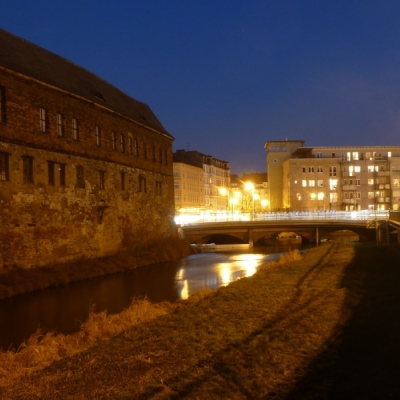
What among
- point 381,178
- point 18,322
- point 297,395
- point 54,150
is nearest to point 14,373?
point 297,395

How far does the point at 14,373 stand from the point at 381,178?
8567 centimetres

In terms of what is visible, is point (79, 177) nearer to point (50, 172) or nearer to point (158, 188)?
point (50, 172)

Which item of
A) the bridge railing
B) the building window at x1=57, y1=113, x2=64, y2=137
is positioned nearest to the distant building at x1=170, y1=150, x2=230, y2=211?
the bridge railing

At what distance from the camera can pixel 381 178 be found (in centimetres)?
8712

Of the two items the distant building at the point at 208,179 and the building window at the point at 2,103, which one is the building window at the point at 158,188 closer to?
the building window at the point at 2,103

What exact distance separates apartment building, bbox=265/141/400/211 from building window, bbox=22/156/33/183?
63.2 metres

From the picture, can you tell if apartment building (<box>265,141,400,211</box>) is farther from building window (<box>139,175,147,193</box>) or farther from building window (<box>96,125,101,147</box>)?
building window (<box>96,125,101,147</box>)

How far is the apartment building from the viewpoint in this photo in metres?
85.6

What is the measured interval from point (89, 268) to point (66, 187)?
5.09 metres

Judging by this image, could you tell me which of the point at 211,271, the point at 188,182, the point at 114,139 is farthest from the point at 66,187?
the point at 188,182

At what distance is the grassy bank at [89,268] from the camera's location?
23984 mm

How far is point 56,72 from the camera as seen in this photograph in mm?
32188

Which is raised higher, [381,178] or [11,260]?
[381,178]

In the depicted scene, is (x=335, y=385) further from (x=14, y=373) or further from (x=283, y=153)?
(x=283, y=153)
